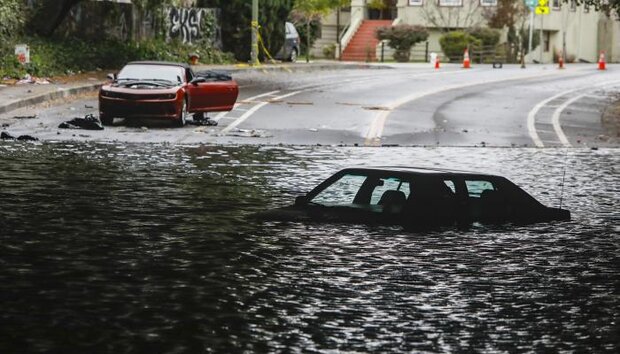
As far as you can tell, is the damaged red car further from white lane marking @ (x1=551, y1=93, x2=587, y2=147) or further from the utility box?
the utility box

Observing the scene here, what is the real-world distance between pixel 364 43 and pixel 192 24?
27277 millimetres

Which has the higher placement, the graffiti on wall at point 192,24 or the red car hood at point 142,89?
the graffiti on wall at point 192,24

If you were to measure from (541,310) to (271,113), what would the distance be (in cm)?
2304

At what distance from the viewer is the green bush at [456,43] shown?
81375 millimetres

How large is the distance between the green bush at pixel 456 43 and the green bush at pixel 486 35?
557mm

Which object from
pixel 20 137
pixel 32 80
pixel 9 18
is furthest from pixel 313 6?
pixel 20 137

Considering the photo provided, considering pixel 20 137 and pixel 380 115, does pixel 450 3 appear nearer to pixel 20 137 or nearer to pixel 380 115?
pixel 380 115

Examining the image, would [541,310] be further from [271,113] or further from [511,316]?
[271,113]

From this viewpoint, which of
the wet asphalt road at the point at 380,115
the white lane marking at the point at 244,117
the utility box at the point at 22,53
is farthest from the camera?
the utility box at the point at 22,53

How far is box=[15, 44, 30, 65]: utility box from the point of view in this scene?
4019cm

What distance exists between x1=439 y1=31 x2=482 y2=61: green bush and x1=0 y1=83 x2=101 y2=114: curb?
145ft

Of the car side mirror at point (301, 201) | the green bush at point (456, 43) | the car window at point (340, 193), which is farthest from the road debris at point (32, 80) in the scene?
the green bush at point (456, 43)

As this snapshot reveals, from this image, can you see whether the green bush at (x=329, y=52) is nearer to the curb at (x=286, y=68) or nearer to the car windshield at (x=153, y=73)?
the curb at (x=286, y=68)

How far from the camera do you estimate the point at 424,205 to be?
1571 centimetres
